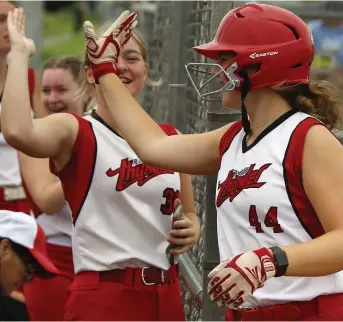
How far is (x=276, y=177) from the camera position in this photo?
3.68m

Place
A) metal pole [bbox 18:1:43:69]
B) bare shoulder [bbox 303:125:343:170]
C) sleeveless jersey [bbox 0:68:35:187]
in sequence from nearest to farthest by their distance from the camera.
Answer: bare shoulder [bbox 303:125:343:170] → sleeveless jersey [bbox 0:68:35:187] → metal pole [bbox 18:1:43:69]

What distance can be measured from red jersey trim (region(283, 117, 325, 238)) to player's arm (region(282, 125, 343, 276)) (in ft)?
0.09

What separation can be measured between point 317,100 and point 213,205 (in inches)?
41.9

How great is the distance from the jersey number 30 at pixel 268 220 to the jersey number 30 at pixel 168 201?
43.8 inches

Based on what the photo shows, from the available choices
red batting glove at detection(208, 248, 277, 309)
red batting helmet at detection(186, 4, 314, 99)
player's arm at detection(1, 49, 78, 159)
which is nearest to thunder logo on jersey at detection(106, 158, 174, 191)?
player's arm at detection(1, 49, 78, 159)

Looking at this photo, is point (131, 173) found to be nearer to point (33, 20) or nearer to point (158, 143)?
point (158, 143)

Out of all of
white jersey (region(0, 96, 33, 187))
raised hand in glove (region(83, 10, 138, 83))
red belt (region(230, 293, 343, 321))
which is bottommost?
white jersey (region(0, 96, 33, 187))

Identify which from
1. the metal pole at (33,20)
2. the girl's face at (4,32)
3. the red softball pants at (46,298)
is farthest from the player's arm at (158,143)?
the metal pole at (33,20)

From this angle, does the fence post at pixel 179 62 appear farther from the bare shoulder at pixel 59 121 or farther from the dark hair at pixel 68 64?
the bare shoulder at pixel 59 121

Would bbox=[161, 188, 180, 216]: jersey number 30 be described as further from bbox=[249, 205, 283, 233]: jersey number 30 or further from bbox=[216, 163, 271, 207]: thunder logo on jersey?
bbox=[249, 205, 283, 233]: jersey number 30

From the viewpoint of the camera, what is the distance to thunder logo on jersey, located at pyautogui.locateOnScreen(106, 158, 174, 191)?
4.70 metres

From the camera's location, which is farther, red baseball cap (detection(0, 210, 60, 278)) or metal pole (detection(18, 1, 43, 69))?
metal pole (detection(18, 1, 43, 69))

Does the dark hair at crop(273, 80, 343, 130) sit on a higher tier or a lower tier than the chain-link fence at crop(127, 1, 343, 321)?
higher

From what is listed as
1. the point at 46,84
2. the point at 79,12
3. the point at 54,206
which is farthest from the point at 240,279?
the point at 79,12
